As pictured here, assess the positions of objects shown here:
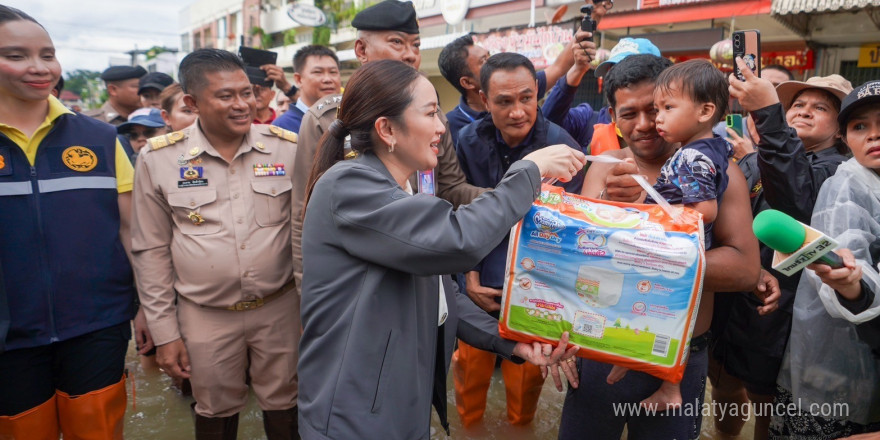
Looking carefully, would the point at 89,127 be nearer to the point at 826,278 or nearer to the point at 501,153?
the point at 501,153

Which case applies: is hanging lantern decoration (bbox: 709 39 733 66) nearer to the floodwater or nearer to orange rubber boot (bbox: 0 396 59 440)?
the floodwater

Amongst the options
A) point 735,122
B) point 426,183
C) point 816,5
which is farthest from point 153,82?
point 816,5

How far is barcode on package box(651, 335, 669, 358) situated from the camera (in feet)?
5.41

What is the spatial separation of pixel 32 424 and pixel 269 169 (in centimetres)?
159

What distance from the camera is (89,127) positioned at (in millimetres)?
2523

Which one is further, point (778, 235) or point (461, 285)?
point (461, 285)

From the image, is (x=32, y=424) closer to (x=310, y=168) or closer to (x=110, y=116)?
(x=310, y=168)

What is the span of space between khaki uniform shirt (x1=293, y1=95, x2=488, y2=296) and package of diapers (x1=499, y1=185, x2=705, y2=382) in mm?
998

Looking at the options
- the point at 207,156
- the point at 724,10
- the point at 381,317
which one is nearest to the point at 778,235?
the point at 381,317

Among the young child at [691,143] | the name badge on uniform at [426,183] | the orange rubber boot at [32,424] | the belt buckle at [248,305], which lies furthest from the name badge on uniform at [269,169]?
the young child at [691,143]

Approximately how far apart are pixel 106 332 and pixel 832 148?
373cm

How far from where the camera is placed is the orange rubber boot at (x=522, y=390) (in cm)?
333

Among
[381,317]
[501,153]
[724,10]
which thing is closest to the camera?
[381,317]

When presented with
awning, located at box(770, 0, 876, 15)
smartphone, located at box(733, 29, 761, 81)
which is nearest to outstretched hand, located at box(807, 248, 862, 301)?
smartphone, located at box(733, 29, 761, 81)
